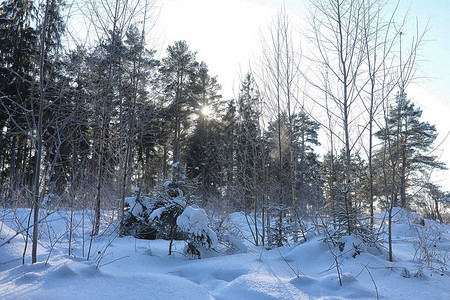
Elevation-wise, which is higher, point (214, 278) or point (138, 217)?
point (138, 217)

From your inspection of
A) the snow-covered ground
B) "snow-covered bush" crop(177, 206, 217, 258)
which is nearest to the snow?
"snow-covered bush" crop(177, 206, 217, 258)

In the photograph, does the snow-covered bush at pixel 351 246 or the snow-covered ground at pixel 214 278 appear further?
the snow-covered bush at pixel 351 246

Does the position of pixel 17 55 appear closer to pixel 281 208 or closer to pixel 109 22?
pixel 109 22

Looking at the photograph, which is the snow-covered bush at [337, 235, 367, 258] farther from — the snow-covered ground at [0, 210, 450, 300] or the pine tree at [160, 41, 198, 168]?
the pine tree at [160, 41, 198, 168]

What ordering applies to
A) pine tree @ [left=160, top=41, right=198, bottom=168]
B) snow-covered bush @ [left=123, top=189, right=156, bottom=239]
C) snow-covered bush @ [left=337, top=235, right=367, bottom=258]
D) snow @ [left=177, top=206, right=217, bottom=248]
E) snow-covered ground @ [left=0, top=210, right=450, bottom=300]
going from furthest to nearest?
pine tree @ [left=160, top=41, right=198, bottom=168]
snow-covered bush @ [left=123, top=189, right=156, bottom=239]
snow @ [left=177, top=206, right=217, bottom=248]
snow-covered bush @ [left=337, top=235, right=367, bottom=258]
snow-covered ground @ [left=0, top=210, right=450, bottom=300]

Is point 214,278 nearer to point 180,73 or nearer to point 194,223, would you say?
point 194,223

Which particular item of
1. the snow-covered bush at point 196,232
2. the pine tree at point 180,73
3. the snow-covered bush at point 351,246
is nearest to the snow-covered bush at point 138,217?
the snow-covered bush at point 196,232

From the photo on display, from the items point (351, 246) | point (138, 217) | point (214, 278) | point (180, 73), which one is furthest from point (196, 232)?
point (180, 73)

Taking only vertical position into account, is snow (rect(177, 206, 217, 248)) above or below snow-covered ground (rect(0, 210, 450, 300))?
above

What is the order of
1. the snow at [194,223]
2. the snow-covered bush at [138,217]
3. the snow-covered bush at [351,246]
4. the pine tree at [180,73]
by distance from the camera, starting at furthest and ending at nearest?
the pine tree at [180,73] < the snow-covered bush at [138,217] < the snow at [194,223] < the snow-covered bush at [351,246]

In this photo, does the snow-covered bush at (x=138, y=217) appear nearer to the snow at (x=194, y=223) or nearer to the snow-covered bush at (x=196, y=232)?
the snow-covered bush at (x=196, y=232)

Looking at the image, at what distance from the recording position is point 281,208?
573cm

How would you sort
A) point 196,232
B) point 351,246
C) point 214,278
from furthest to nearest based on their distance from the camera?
point 196,232 → point 351,246 → point 214,278

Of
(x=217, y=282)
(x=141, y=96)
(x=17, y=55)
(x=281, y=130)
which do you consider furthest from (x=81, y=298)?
(x=17, y=55)
